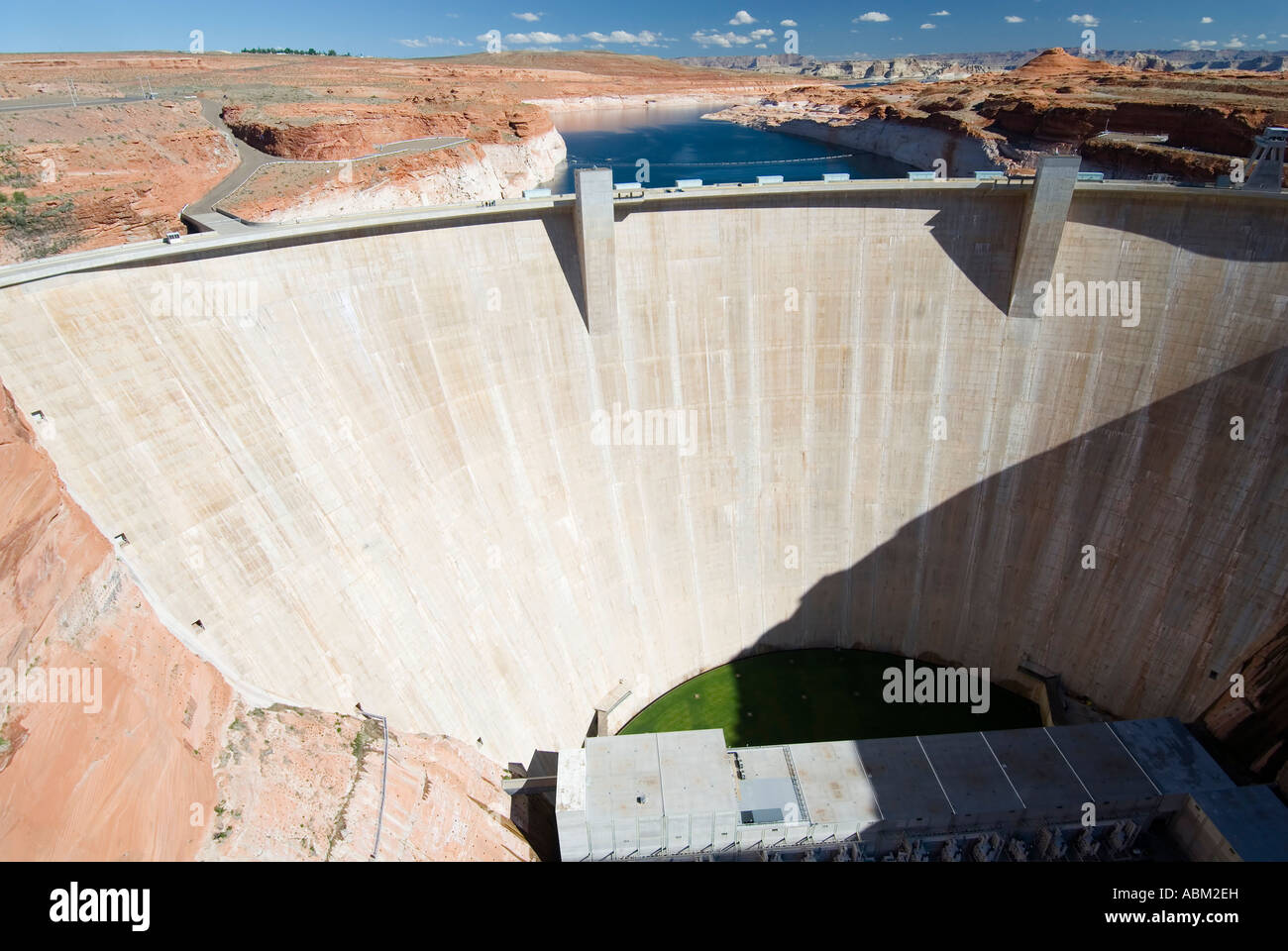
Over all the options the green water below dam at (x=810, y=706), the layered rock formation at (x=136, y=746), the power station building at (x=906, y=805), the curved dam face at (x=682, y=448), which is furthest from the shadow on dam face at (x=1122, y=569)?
the layered rock formation at (x=136, y=746)

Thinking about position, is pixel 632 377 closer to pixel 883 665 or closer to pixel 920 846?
pixel 883 665

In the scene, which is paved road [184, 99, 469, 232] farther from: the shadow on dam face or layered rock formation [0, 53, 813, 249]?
the shadow on dam face

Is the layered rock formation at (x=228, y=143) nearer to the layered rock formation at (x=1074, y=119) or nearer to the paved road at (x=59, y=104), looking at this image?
the paved road at (x=59, y=104)

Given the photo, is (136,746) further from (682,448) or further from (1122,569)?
(1122,569)

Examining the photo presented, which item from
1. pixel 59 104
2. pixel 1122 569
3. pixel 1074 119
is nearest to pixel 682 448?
pixel 1122 569

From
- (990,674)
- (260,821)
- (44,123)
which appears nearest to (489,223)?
(260,821)
